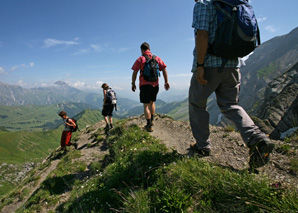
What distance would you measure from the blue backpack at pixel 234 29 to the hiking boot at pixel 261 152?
1.89m

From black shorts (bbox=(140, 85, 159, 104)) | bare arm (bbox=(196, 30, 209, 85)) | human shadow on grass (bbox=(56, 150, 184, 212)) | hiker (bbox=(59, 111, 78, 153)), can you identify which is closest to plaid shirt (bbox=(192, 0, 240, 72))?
bare arm (bbox=(196, 30, 209, 85))

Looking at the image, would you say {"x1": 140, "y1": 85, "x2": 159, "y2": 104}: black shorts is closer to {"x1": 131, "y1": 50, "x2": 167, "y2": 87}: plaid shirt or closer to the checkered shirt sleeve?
{"x1": 131, "y1": 50, "x2": 167, "y2": 87}: plaid shirt

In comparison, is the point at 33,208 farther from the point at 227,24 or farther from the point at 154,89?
the point at 227,24

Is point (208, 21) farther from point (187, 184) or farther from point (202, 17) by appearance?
point (187, 184)

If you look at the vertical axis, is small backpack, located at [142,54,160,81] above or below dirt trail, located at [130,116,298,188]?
above

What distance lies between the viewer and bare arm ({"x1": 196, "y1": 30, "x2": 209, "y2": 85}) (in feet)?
11.0

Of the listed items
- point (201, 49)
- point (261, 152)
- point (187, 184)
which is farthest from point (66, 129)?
point (261, 152)

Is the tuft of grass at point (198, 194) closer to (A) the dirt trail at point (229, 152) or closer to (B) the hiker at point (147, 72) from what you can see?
(A) the dirt trail at point (229, 152)

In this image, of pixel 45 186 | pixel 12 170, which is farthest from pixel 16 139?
pixel 45 186

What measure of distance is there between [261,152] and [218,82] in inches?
65.7

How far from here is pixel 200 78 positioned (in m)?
3.54

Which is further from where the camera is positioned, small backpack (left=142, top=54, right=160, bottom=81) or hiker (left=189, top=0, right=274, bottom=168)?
small backpack (left=142, top=54, right=160, bottom=81)

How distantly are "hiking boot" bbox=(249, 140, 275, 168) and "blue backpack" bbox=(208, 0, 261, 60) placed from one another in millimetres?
1885

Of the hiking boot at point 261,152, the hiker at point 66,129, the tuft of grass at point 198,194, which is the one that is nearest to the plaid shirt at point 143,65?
the tuft of grass at point 198,194
